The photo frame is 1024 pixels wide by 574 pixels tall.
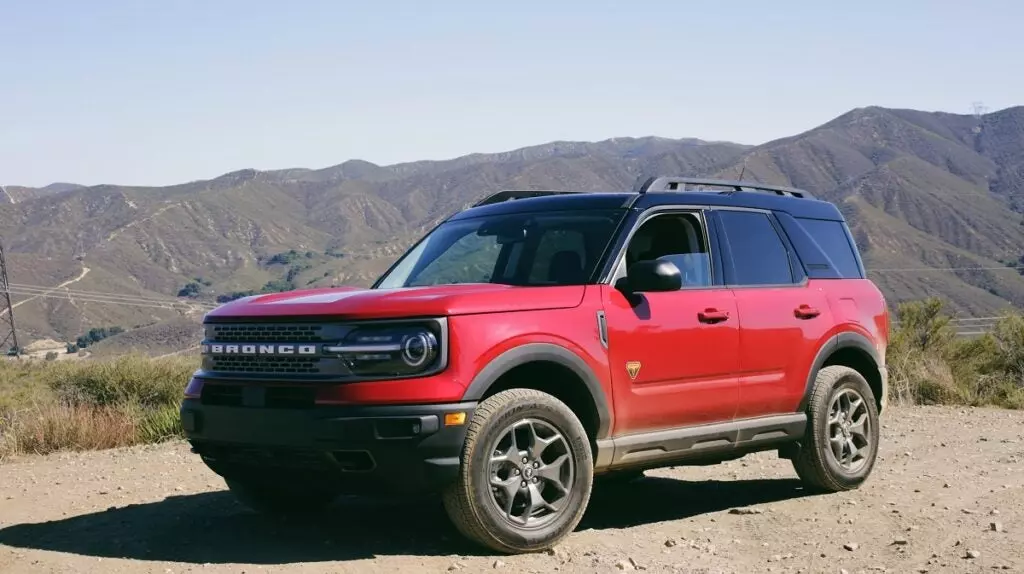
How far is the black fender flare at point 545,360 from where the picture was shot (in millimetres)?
5520

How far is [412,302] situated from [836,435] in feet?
12.1

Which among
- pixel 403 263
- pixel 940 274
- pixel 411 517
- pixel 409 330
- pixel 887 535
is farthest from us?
pixel 940 274

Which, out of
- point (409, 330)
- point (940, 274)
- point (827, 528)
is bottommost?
point (940, 274)

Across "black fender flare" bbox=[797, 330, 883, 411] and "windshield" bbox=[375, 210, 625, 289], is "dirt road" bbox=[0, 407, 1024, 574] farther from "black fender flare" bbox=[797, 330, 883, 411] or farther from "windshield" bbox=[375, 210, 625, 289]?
"windshield" bbox=[375, 210, 625, 289]

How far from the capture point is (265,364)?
19.0ft

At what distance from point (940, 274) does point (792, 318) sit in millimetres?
170738

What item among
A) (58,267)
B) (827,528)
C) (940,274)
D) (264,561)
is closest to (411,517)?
(264,561)

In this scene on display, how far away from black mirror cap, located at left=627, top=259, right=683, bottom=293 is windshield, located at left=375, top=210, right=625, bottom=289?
0.25 m

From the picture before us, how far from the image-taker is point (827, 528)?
6.64 m

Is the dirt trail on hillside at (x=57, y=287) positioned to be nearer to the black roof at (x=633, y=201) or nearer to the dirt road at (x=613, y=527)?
the dirt road at (x=613, y=527)

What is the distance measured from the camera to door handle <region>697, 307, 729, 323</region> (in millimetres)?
6703

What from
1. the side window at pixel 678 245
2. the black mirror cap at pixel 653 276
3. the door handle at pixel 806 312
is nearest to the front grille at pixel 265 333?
the black mirror cap at pixel 653 276

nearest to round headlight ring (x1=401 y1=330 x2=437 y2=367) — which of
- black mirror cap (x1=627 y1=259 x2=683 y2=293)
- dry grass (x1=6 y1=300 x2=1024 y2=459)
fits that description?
black mirror cap (x1=627 y1=259 x2=683 y2=293)

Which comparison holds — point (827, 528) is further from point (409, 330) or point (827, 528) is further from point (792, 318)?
point (409, 330)
